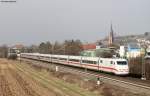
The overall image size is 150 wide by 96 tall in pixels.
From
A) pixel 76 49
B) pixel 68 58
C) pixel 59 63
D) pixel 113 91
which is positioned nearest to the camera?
pixel 113 91

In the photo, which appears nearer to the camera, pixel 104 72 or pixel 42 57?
pixel 104 72

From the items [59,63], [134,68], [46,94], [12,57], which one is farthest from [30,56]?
[46,94]

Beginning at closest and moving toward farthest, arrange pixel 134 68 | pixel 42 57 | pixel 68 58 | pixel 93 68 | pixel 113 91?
pixel 113 91, pixel 134 68, pixel 93 68, pixel 68 58, pixel 42 57

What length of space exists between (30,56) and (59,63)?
62.2m

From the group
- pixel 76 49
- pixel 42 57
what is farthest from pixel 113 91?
pixel 76 49

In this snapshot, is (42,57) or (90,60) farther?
(42,57)

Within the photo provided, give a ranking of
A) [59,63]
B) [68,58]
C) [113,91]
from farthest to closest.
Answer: [59,63]
[68,58]
[113,91]

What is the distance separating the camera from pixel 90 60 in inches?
2630

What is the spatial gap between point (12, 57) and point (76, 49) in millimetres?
35560

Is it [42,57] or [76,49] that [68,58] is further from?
[76,49]


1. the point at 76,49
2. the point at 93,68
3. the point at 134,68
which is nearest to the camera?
the point at 134,68

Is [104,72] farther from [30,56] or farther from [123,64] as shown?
[30,56]

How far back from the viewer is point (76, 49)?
162 meters

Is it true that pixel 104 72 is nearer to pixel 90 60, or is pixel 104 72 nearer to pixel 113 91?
pixel 90 60
